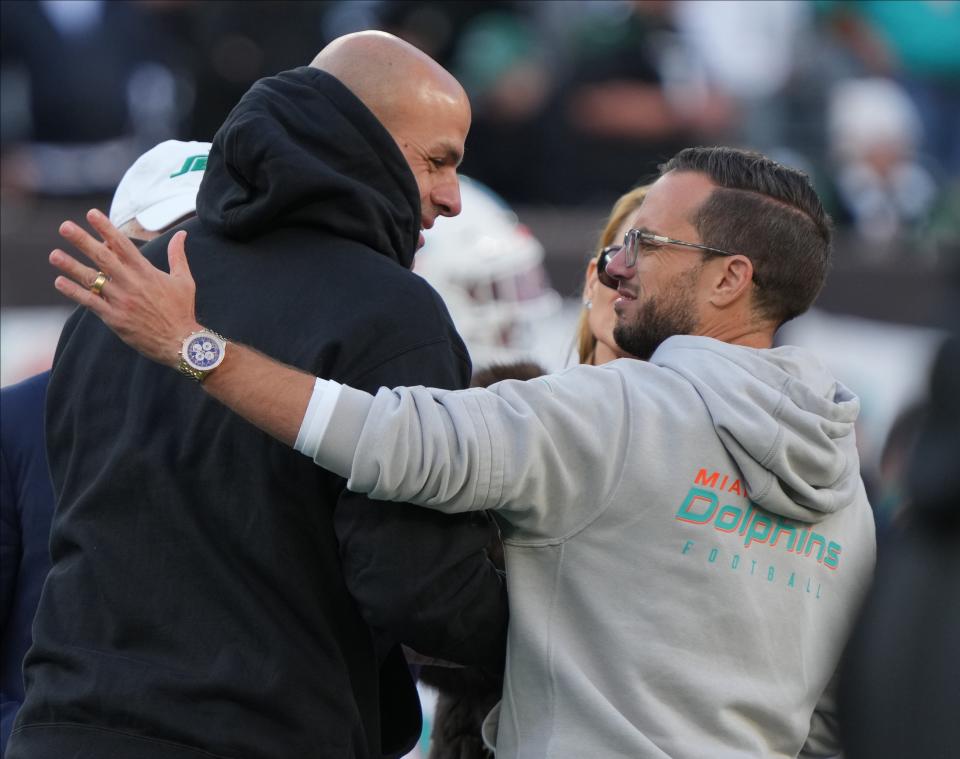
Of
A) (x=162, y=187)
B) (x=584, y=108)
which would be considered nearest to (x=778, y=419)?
(x=162, y=187)

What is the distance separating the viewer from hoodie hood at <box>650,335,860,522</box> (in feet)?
8.45

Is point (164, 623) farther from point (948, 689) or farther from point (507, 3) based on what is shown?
point (507, 3)

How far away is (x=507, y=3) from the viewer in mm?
9305

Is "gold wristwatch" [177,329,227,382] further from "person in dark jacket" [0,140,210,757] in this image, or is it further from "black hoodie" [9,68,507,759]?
"person in dark jacket" [0,140,210,757]

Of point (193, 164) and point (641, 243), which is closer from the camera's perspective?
point (641, 243)

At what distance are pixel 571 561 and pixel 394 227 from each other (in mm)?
666

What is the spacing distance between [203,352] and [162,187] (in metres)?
1.14

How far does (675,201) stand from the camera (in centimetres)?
289

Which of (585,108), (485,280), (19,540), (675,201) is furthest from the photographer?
(585,108)

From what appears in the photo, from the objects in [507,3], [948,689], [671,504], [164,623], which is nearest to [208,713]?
[164,623]

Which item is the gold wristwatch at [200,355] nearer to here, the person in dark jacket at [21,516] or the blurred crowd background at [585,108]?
the person in dark jacket at [21,516]

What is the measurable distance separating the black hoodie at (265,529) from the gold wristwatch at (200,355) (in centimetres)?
19

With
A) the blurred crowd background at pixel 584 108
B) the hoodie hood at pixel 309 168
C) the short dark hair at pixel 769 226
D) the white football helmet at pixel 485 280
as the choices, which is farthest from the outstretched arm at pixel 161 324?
the blurred crowd background at pixel 584 108

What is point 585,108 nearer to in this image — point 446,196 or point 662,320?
point 446,196
